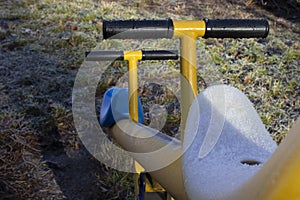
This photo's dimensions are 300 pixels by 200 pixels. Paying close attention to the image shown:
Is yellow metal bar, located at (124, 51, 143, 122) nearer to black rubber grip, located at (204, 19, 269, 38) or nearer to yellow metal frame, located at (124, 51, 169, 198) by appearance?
yellow metal frame, located at (124, 51, 169, 198)

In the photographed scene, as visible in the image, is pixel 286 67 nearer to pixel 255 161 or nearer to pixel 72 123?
pixel 72 123

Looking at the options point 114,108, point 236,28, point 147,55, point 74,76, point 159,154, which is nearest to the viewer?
point 159,154

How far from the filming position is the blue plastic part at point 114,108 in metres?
1.37

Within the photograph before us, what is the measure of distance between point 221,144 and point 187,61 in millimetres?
292

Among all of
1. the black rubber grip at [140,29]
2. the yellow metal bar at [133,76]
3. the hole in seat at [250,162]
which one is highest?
the black rubber grip at [140,29]

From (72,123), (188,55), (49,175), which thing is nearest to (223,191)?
(188,55)

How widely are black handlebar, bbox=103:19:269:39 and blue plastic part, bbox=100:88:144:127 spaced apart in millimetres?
492

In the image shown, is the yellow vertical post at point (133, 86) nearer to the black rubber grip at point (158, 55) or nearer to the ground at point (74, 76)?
the black rubber grip at point (158, 55)

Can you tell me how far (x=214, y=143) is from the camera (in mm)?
602

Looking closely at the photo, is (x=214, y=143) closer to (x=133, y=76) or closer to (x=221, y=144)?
(x=221, y=144)

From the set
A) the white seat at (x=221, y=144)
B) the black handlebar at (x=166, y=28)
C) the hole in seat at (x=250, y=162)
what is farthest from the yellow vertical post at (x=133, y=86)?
the hole in seat at (x=250, y=162)

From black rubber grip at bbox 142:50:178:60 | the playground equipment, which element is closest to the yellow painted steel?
the playground equipment

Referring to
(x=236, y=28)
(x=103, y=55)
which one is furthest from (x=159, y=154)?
(x=103, y=55)

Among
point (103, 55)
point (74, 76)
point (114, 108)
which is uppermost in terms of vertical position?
point (103, 55)
